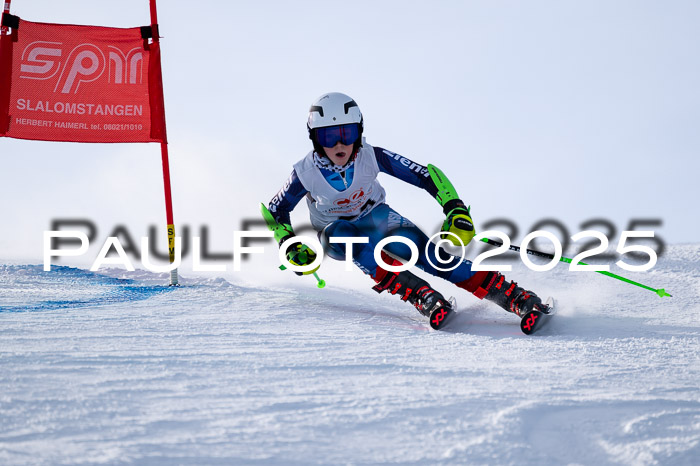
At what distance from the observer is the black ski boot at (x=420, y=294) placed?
3287 mm

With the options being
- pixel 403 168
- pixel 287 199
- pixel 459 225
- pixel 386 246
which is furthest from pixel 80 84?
pixel 459 225

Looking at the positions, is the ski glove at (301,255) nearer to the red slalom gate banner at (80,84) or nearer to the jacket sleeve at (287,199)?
the jacket sleeve at (287,199)

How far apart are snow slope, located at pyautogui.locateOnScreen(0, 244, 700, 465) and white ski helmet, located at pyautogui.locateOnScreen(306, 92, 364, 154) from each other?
1.05 m

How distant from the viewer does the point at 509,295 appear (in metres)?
3.54

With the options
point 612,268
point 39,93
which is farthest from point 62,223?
point 612,268

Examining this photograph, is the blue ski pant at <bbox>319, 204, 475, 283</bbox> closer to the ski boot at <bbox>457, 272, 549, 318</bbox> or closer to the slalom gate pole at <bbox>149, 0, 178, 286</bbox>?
→ the ski boot at <bbox>457, 272, 549, 318</bbox>

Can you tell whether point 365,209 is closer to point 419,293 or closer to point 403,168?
point 403,168

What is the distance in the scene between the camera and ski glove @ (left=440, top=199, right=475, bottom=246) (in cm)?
362

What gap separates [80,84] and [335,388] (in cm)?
413

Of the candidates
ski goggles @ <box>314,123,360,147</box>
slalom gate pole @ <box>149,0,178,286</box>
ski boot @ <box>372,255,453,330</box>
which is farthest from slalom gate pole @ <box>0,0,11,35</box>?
ski boot @ <box>372,255,453,330</box>

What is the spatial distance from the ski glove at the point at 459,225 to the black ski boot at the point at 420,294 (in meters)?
0.32

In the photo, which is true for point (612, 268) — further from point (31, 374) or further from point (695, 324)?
point (31, 374)

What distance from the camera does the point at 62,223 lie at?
4996mm

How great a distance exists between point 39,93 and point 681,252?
533cm
